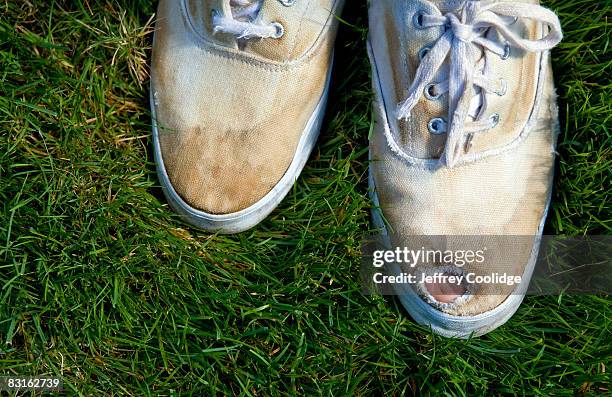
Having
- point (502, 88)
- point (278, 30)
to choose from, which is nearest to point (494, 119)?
point (502, 88)

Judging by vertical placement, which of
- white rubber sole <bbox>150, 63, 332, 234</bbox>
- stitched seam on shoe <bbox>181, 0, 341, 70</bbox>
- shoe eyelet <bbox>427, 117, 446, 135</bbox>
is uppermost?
stitched seam on shoe <bbox>181, 0, 341, 70</bbox>

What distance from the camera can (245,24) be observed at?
5.90 feet

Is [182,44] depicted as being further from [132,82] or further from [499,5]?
[499,5]

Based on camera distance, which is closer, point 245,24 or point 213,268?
point 245,24

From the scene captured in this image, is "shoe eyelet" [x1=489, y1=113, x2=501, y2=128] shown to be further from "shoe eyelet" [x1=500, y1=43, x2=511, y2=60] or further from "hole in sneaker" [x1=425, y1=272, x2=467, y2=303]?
"hole in sneaker" [x1=425, y1=272, x2=467, y2=303]

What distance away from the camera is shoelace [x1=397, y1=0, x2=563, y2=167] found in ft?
5.74

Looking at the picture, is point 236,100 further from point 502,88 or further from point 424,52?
point 502,88

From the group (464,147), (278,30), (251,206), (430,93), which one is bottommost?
(251,206)

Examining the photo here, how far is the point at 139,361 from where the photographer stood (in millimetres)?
1902

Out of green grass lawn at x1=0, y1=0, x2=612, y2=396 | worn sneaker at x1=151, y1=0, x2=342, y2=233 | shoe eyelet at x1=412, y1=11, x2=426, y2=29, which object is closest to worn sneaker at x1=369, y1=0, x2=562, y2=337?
shoe eyelet at x1=412, y1=11, x2=426, y2=29

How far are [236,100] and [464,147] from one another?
60 centimetres

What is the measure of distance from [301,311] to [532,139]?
0.76 meters

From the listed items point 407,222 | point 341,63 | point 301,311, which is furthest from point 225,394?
point 341,63

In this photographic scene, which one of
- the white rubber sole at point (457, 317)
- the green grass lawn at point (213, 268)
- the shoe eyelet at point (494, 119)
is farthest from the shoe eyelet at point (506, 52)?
the white rubber sole at point (457, 317)
